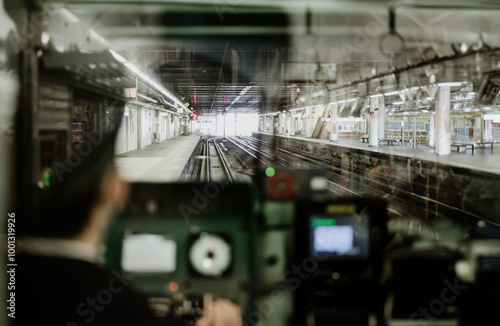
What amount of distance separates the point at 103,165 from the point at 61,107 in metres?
0.44

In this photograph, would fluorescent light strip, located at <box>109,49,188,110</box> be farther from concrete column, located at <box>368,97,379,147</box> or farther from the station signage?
concrete column, located at <box>368,97,379,147</box>

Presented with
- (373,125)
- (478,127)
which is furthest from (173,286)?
(373,125)

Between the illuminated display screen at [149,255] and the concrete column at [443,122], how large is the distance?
1288 cm

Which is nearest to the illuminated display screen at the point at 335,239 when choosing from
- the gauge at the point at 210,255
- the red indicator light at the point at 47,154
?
the gauge at the point at 210,255

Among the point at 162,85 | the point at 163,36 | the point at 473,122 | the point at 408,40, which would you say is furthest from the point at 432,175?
the point at 163,36

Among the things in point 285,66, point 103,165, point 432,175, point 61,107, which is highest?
point 285,66

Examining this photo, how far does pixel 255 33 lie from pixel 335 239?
5.62 feet

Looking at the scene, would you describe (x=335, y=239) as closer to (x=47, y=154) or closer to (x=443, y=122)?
(x=47, y=154)

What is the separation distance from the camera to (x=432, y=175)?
484 inches

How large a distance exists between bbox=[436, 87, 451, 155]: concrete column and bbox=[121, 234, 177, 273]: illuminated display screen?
42.3 feet

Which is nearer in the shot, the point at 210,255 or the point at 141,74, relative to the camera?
the point at 210,255

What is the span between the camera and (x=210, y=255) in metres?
2.14

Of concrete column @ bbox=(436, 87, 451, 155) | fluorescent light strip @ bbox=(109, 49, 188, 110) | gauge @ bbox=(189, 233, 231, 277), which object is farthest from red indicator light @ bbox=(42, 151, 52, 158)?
concrete column @ bbox=(436, 87, 451, 155)

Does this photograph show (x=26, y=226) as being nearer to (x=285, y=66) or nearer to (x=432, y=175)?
(x=285, y=66)
